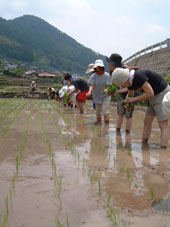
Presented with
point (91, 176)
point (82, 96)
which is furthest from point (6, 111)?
point (91, 176)

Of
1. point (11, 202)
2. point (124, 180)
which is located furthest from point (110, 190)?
point (11, 202)

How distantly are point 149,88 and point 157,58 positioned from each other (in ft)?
51.4

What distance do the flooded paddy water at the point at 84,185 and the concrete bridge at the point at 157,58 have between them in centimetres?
1280

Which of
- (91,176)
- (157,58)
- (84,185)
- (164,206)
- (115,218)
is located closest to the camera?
(115,218)

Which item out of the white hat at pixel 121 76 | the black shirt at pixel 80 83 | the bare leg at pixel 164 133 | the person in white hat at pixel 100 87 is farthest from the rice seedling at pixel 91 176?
the black shirt at pixel 80 83

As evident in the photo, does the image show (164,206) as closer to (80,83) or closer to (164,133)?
(164,133)

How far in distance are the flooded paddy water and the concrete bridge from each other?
1280cm

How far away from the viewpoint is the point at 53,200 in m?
1.95

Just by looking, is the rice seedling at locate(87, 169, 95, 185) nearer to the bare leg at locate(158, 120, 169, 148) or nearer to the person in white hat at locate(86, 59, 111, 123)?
the bare leg at locate(158, 120, 169, 148)

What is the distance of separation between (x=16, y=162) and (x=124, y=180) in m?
1.14

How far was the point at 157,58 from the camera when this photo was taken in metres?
18.2

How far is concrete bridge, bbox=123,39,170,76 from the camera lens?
16.5 m

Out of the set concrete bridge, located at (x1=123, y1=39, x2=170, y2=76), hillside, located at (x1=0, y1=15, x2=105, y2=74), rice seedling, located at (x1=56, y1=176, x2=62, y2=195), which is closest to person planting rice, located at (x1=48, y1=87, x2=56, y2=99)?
concrete bridge, located at (x1=123, y1=39, x2=170, y2=76)

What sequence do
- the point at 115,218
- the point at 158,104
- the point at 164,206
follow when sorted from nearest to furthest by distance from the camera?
the point at 115,218
the point at 164,206
the point at 158,104
